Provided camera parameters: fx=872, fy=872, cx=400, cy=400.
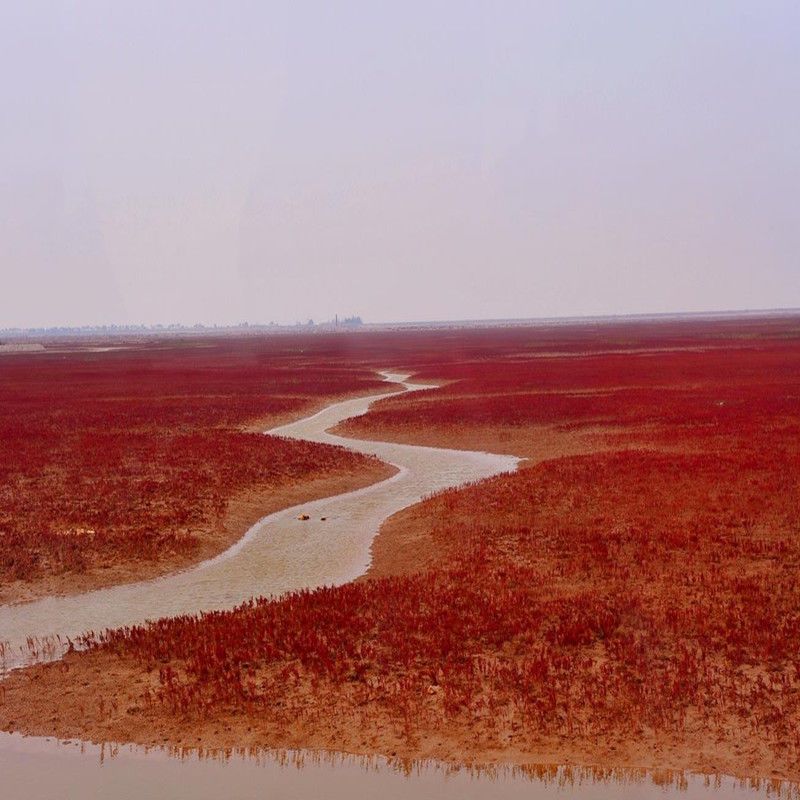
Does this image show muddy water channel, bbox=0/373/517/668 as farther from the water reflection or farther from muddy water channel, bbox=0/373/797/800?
the water reflection

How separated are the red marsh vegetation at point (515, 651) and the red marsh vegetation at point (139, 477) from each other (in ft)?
16.4

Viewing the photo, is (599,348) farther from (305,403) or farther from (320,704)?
(320,704)

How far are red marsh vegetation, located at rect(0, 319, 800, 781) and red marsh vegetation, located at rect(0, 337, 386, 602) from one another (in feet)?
16.4

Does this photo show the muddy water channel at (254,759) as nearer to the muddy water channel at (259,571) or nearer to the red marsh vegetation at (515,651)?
the muddy water channel at (259,571)

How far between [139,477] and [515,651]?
19003 mm

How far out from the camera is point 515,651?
44.2 feet

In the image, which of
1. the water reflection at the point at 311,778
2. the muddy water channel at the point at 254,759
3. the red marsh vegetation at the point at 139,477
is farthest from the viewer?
the red marsh vegetation at the point at 139,477

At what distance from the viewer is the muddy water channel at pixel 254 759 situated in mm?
10008

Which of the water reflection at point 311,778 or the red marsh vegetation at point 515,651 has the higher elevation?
the red marsh vegetation at point 515,651

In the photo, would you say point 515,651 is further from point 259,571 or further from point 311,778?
point 259,571

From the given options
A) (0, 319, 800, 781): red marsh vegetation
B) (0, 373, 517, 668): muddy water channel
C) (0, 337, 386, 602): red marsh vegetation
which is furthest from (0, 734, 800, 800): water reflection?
(0, 337, 386, 602): red marsh vegetation

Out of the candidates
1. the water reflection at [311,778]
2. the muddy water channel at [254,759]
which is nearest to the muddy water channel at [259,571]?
the muddy water channel at [254,759]

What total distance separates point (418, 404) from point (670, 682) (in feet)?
129

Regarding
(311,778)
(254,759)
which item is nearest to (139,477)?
(254,759)
